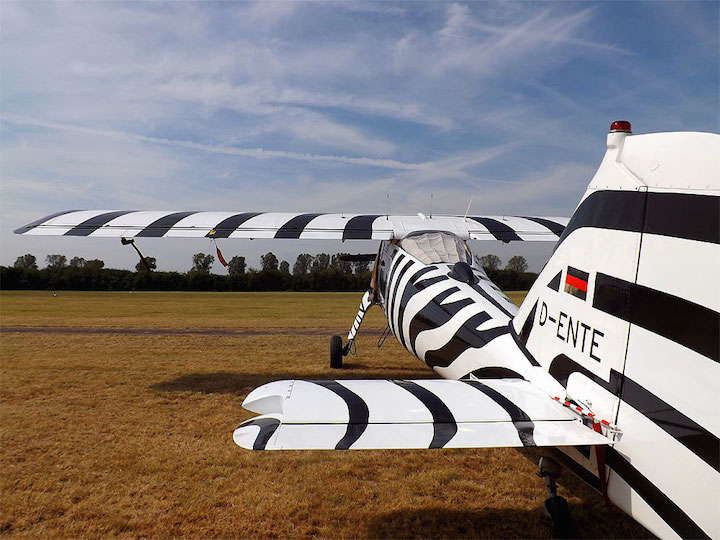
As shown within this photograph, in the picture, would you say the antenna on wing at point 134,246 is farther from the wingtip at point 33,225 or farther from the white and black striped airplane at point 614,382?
the white and black striped airplane at point 614,382

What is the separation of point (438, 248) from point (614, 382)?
3.71 metres

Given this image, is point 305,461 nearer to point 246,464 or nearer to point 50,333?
point 246,464

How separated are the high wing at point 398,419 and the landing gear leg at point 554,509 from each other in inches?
27.5

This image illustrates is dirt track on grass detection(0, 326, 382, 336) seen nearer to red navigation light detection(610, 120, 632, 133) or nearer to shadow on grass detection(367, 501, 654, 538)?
shadow on grass detection(367, 501, 654, 538)

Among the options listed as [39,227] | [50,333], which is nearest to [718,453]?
[39,227]

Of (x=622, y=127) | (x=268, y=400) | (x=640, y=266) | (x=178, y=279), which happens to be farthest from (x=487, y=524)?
(x=178, y=279)

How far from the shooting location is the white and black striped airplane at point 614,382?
1835mm

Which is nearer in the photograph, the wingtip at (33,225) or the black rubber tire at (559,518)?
the black rubber tire at (559,518)

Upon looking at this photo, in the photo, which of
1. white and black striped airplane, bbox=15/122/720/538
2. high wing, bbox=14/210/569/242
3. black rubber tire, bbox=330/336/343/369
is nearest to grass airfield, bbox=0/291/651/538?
white and black striped airplane, bbox=15/122/720/538

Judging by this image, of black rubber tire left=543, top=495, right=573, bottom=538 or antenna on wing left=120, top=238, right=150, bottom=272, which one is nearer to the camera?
black rubber tire left=543, top=495, right=573, bottom=538

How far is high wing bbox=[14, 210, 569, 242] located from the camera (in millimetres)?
7941

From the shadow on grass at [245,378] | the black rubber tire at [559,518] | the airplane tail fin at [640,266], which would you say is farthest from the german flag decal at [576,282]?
the shadow on grass at [245,378]

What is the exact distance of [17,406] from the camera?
6035mm

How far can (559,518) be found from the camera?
3107 millimetres
